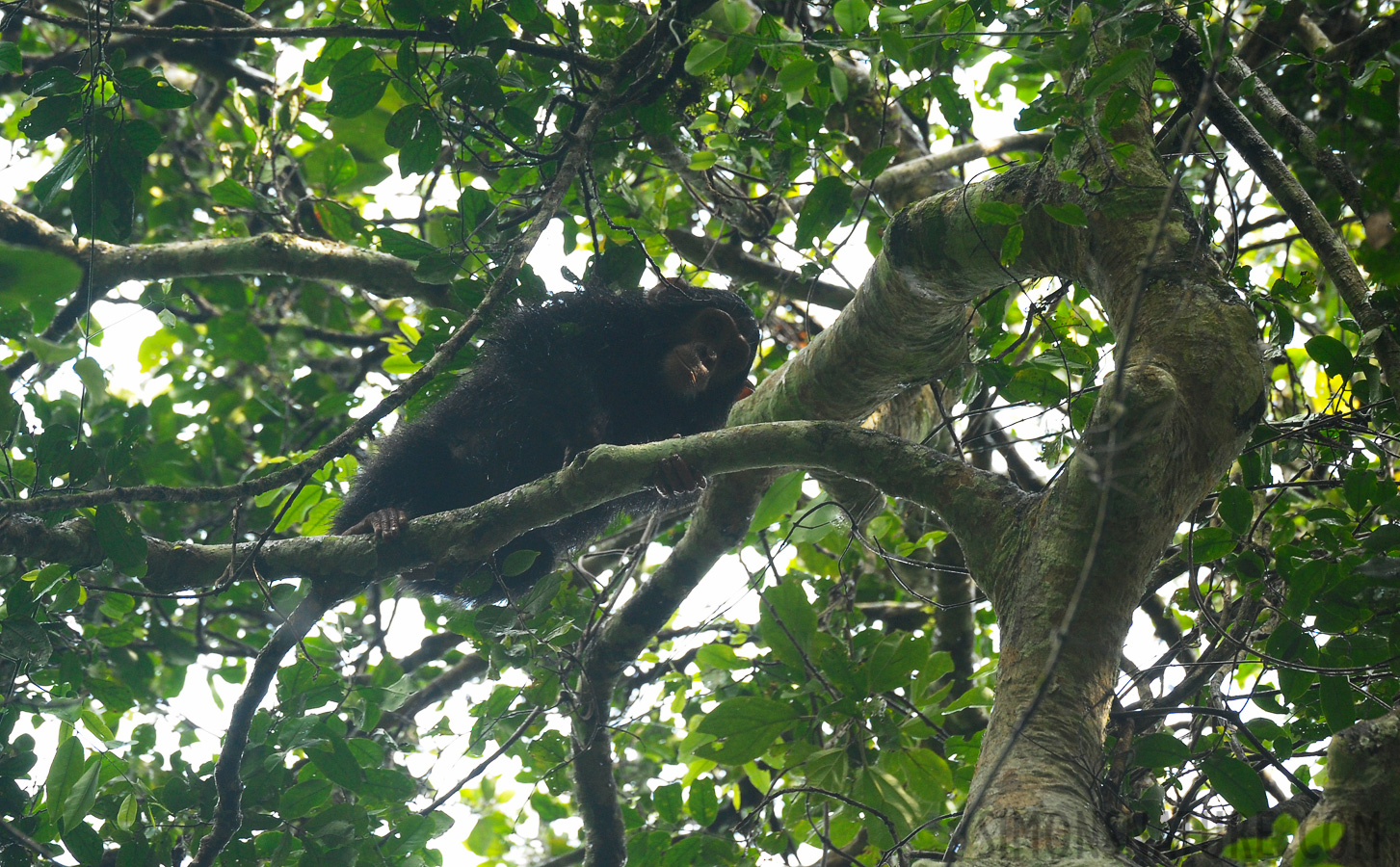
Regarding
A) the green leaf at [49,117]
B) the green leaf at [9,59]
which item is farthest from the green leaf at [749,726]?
the green leaf at [9,59]

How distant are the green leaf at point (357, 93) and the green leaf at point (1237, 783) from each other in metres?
3.10

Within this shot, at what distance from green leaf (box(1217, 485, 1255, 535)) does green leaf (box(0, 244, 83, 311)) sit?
2.31m

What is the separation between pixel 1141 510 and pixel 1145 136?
1.05 meters

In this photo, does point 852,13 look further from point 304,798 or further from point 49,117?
point 304,798

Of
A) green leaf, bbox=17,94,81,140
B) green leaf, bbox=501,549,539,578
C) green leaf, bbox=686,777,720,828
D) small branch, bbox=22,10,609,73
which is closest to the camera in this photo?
green leaf, bbox=17,94,81,140

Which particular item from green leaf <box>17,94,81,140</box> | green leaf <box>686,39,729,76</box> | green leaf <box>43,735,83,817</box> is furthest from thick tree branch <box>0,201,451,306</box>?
green leaf <box>43,735,83,817</box>

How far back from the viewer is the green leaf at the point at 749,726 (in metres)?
2.70

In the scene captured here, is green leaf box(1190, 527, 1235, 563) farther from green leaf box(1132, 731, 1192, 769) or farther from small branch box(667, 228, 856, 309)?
small branch box(667, 228, 856, 309)

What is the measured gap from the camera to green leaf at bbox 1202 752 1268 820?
2002 mm

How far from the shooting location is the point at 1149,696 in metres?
2.40

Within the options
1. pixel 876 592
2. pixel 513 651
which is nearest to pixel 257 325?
pixel 513 651

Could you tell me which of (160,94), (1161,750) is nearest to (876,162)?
(1161,750)

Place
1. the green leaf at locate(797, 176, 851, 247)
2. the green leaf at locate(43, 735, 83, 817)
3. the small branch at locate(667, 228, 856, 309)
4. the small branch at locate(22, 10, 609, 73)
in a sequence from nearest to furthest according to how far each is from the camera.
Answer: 1. the green leaf at locate(43, 735, 83, 817)
2. the small branch at locate(22, 10, 609, 73)
3. the green leaf at locate(797, 176, 851, 247)
4. the small branch at locate(667, 228, 856, 309)

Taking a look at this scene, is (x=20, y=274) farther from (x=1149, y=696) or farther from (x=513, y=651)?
(x=1149, y=696)
